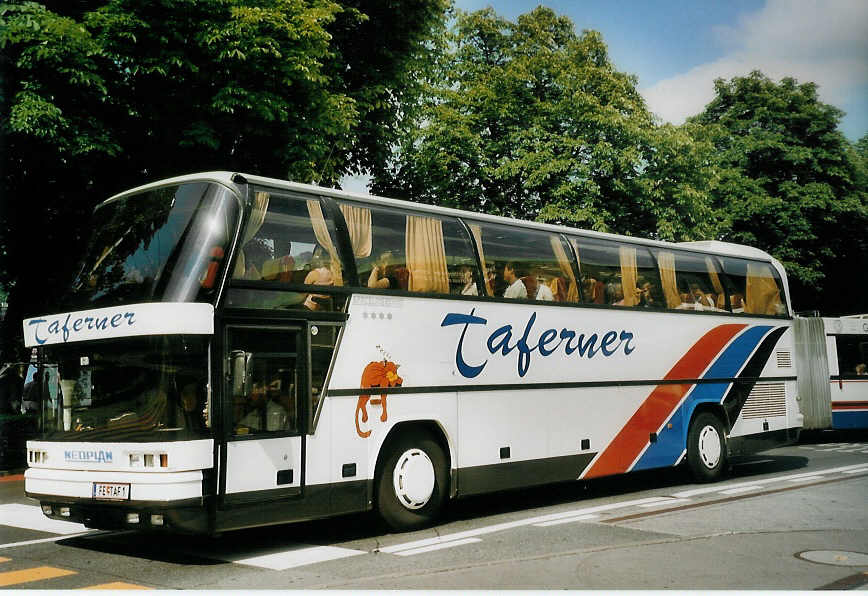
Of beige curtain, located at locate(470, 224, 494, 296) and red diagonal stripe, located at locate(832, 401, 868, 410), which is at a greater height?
beige curtain, located at locate(470, 224, 494, 296)

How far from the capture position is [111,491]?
27.3 feet

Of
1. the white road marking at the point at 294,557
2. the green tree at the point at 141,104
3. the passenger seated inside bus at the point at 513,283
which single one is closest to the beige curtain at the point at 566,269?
the passenger seated inside bus at the point at 513,283

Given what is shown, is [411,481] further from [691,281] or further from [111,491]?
[691,281]

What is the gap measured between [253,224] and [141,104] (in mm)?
7649

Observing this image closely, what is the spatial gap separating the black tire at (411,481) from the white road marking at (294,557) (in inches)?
41.1

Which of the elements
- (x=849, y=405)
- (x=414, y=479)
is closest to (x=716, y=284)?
(x=414, y=479)

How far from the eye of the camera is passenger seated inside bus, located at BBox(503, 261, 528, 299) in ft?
39.0

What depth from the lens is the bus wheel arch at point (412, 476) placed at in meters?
10.1

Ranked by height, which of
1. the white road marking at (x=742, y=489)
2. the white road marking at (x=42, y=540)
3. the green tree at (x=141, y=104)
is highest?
the green tree at (x=141, y=104)

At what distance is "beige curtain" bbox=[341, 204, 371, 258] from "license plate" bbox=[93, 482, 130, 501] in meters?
3.45

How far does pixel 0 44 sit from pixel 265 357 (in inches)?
289

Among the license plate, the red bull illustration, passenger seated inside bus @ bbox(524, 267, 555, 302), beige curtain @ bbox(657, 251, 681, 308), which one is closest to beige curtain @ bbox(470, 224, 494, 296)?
passenger seated inside bus @ bbox(524, 267, 555, 302)

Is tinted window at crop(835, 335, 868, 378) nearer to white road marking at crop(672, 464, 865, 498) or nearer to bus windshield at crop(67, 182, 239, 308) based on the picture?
→ white road marking at crop(672, 464, 865, 498)

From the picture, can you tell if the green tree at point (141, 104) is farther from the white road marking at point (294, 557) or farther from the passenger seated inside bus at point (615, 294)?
the white road marking at point (294, 557)
